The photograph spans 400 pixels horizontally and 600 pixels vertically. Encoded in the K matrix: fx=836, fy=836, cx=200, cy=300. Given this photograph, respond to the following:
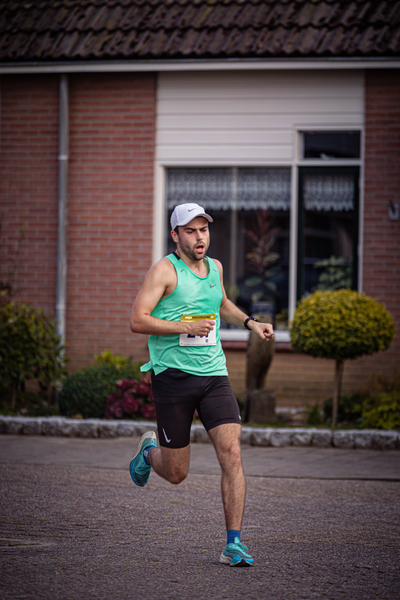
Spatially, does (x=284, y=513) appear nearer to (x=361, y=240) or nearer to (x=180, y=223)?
(x=180, y=223)

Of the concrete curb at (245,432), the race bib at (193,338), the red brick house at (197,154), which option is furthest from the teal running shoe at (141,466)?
the red brick house at (197,154)

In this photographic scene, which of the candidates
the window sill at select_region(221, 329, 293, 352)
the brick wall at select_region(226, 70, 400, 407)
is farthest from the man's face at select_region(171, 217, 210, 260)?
the window sill at select_region(221, 329, 293, 352)

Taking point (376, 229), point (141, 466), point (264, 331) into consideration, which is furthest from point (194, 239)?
point (376, 229)

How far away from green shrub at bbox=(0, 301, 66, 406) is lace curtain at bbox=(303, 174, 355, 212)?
13.3 feet

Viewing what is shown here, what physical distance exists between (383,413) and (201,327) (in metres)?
5.17

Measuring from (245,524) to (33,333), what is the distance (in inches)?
214

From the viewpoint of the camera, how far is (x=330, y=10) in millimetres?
11414

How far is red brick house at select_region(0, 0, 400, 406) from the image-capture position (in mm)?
11367

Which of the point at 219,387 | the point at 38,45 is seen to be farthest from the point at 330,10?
the point at 219,387

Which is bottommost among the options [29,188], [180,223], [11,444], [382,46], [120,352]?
[11,444]

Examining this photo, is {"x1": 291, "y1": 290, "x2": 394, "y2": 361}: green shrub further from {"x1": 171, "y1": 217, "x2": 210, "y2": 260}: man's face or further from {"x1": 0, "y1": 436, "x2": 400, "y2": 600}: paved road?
{"x1": 171, "y1": 217, "x2": 210, "y2": 260}: man's face

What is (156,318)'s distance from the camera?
4949mm

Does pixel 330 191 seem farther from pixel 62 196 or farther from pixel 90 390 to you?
pixel 90 390

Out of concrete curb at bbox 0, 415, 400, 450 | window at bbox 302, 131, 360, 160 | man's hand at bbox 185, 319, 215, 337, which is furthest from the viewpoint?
window at bbox 302, 131, 360, 160
